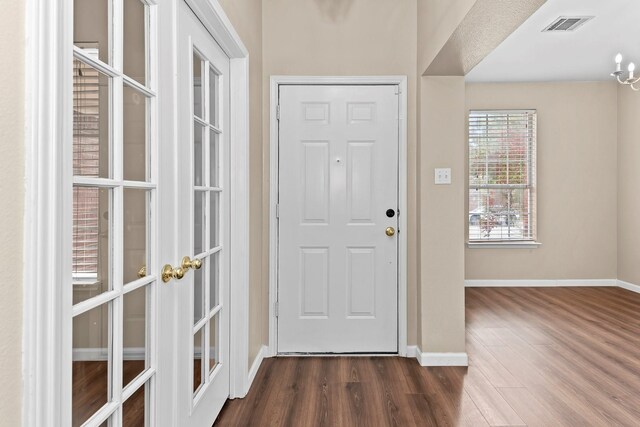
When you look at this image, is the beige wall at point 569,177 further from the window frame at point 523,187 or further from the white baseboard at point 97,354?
the white baseboard at point 97,354

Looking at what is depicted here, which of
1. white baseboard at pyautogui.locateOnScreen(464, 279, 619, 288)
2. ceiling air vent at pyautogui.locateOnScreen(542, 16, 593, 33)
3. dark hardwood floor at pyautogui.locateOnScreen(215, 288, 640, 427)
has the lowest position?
dark hardwood floor at pyautogui.locateOnScreen(215, 288, 640, 427)

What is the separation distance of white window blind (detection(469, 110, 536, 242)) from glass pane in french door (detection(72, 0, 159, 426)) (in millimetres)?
4794

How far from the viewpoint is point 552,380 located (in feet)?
8.50

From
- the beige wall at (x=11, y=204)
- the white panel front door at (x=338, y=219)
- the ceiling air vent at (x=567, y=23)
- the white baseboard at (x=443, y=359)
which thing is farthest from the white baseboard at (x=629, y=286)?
the beige wall at (x=11, y=204)

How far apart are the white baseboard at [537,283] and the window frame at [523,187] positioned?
1.54 ft

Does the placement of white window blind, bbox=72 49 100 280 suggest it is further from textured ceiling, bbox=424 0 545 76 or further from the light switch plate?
the light switch plate

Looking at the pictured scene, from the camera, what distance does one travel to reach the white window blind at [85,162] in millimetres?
984

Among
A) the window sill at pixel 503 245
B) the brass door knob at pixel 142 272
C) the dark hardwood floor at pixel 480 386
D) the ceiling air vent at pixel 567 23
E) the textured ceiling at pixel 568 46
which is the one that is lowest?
the dark hardwood floor at pixel 480 386

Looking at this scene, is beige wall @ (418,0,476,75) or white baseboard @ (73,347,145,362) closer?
white baseboard @ (73,347,145,362)

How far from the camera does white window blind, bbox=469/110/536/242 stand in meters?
5.32

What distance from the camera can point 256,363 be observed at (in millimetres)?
2734

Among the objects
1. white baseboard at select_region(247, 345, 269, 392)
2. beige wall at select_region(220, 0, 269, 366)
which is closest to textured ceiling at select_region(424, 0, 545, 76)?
beige wall at select_region(220, 0, 269, 366)

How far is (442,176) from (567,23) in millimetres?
2041

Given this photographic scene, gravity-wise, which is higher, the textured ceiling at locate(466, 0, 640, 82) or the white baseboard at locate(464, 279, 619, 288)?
the textured ceiling at locate(466, 0, 640, 82)
